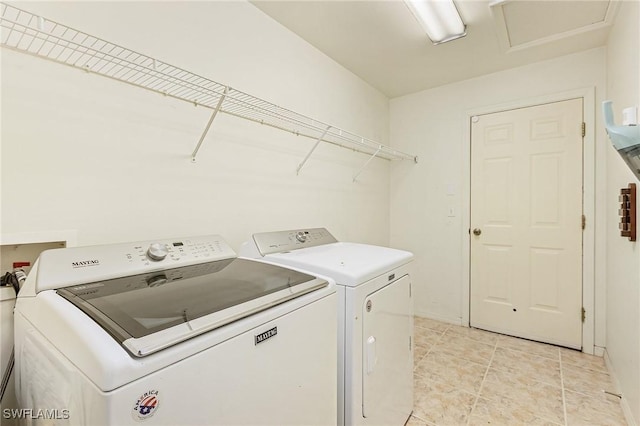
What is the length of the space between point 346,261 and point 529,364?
202cm

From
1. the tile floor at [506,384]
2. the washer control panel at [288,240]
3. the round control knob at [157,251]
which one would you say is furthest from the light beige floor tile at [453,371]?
the round control knob at [157,251]

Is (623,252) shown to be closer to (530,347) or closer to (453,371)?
(530,347)

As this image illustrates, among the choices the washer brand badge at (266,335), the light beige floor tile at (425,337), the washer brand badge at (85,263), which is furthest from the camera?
the light beige floor tile at (425,337)

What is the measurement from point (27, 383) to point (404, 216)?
10.5 ft

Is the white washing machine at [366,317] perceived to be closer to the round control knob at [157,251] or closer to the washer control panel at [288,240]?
the washer control panel at [288,240]

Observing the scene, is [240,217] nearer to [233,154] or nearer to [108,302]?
[233,154]

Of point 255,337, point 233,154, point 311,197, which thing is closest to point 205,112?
point 233,154

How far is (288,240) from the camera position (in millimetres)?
1688

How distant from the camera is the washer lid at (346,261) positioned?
49.3 inches

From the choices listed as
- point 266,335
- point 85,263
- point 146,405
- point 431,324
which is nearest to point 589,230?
point 431,324

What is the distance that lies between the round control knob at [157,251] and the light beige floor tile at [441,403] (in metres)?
1.72

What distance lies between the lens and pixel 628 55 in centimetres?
174

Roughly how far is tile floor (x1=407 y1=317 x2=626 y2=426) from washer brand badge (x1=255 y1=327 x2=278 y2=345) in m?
1.40

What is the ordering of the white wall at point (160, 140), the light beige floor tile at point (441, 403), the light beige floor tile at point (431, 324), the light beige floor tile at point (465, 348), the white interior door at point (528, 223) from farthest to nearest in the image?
the light beige floor tile at point (431, 324), the white interior door at point (528, 223), the light beige floor tile at point (465, 348), the light beige floor tile at point (441, 403), the white wall at point (160, 140)
